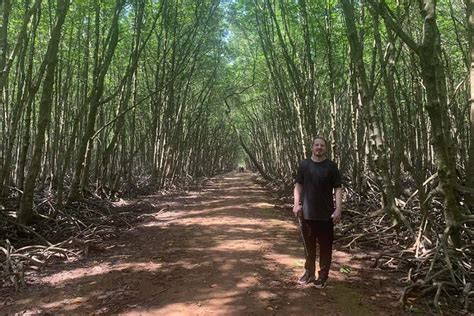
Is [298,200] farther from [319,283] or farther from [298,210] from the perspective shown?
[319,283]

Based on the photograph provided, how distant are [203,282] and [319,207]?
1721 millimetres

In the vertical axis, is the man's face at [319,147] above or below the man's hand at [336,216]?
above

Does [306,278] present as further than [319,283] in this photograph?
Yes

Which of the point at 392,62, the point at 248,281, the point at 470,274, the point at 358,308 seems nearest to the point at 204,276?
the point at 248,281

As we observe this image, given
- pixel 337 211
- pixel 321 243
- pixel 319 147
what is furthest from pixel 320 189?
pixel 321 243

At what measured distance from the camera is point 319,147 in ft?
17.0

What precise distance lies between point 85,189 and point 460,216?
9871 millimetres

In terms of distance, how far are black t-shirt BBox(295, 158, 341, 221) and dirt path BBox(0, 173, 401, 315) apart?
0.91 m

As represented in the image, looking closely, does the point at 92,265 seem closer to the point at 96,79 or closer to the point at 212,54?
the point at 96,79

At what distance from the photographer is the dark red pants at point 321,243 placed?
516 cm

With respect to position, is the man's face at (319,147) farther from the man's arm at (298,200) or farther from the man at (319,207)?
the man's arm at (298,200)

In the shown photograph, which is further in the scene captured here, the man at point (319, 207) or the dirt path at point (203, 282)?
the man at point (319, 207)

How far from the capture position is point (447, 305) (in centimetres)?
479

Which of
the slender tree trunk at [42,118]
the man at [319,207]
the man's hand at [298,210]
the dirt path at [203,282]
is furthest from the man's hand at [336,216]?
the slender tree trunk at [42,118]
